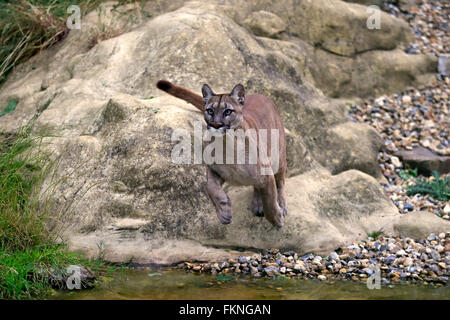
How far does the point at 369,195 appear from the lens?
684 cm

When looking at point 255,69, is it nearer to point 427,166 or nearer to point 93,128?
point 93,128

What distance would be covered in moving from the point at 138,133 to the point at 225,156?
3.94 ft

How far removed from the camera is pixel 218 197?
5598 millimetres

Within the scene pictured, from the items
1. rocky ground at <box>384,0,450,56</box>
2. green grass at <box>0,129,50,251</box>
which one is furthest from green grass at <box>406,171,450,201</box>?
green grass at <box>0,129,50,251</box>

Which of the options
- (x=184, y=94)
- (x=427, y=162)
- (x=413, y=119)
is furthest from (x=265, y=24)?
(x=427, y=162)

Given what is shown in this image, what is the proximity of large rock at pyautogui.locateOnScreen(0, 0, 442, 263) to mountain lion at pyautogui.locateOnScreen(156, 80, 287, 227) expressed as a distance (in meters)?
0.28

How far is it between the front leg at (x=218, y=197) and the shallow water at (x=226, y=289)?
546 mm

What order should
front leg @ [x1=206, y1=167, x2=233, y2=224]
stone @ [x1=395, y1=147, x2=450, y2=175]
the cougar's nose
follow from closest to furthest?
the cougar's nose < front leg @ [x1=206, y1=167, x2=233, y2=224] < stone @ [x1=395, y1=147, x2=450, y2=175]

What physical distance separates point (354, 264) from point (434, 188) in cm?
232

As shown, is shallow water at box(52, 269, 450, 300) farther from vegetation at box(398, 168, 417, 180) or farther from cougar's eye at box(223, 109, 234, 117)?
vegetation at box(398, 168, 417, 180)

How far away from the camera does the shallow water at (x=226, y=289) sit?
16.1 ft

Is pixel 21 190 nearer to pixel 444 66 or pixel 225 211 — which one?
pixel 225 211

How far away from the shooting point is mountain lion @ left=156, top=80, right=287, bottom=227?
5375 mm

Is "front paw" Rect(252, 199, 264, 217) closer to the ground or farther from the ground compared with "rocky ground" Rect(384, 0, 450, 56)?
farther from the ground
